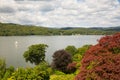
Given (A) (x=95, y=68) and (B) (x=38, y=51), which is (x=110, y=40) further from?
(B) (x=38, y=51)

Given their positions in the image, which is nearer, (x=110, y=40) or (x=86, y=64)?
(x=86, y=64)

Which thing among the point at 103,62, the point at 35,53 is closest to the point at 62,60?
the point at 35,53

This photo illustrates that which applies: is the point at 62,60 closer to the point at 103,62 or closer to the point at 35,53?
the point at 35,53

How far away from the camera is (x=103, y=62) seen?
1616 centimetres

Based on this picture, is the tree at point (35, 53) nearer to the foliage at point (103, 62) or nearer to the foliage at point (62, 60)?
the foliage at point (62, 60)

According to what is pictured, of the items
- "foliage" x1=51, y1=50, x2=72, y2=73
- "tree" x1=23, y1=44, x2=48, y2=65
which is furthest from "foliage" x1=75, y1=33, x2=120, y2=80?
"tree" x1=23, y1=44, x2=48, y2=65

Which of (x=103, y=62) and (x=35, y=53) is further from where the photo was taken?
(x=35, y=53)

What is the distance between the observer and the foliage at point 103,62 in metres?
15.5

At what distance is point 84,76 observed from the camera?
16.3m

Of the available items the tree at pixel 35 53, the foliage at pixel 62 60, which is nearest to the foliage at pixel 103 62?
the foliage at pixel 62 60

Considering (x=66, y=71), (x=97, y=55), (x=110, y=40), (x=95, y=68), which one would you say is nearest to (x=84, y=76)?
(x=95, y=68)

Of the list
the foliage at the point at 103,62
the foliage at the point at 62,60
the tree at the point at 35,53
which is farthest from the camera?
the tree at the point at 35,53

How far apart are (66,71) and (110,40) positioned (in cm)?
3832

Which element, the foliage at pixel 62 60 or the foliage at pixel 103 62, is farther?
the foliage at pixel 62 60
